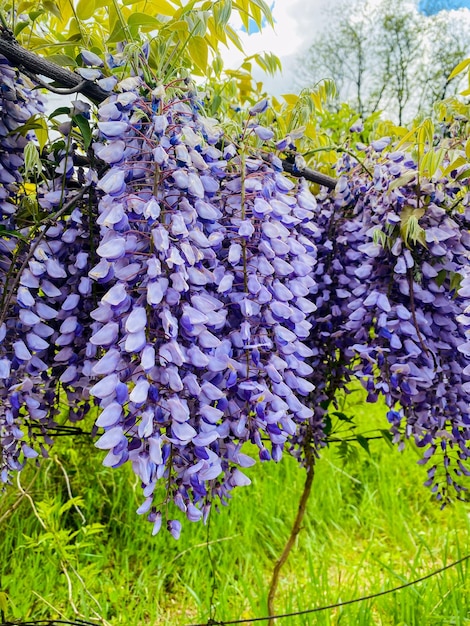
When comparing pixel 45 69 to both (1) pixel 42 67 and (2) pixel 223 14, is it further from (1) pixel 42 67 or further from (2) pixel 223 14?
(2) pixel 223 14

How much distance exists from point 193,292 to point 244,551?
6.63 ft

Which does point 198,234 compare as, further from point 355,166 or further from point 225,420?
point 355,166

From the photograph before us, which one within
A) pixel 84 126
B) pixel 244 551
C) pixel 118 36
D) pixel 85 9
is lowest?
pixel 244 551

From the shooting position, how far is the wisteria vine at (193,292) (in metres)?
0.52

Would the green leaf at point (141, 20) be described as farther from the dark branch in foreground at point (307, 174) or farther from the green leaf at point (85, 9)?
the dark branch in foreground at point (307, 174)

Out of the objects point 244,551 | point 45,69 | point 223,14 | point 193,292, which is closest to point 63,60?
point 45,69

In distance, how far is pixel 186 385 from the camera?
544 millimetres

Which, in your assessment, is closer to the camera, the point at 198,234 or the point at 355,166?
the point at 198,234

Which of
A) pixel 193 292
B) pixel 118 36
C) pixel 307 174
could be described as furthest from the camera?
pixel 307 174

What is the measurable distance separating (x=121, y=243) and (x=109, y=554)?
2.11 metres

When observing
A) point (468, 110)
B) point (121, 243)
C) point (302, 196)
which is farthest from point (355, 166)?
point (121, 243)

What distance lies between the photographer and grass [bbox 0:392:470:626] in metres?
1.80

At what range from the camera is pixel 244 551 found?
2.31 m

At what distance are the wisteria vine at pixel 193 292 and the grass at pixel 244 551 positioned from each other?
79cm
